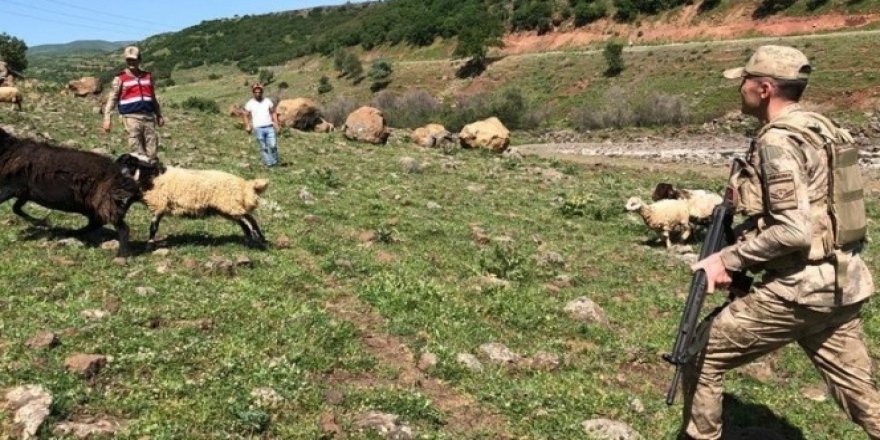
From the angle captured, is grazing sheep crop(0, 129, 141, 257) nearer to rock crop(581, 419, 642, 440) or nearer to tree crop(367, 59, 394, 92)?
rock crop(581, 419, 642, 440)

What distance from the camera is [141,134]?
11938mm

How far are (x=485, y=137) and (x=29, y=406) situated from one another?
925 inches

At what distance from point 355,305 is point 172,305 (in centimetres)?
195

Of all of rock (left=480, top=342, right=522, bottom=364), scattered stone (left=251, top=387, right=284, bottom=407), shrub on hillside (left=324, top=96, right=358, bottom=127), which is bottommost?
shrub on hillside (left=324, top=96, right=358, bottom=127)

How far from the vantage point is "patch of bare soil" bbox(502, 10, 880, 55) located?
214ft

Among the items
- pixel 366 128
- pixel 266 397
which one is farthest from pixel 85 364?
pixel 366 128

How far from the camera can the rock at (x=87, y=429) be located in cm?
472

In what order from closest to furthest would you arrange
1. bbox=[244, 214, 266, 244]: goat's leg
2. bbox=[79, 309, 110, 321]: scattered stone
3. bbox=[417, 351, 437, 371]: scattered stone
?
1. bbox=[417, 351, 437, 371]: scattered stone
2. bbox=[79, 309, 110, 321]: scattered stone
3. bbox=[244, 214, 266, 244]: goat's leg

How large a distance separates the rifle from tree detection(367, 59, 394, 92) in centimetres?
8069

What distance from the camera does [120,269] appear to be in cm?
832

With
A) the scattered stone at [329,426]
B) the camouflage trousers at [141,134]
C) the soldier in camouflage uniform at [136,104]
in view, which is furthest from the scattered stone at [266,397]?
the camouflage trousers at [141,134]

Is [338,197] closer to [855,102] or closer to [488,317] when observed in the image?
[488,317]

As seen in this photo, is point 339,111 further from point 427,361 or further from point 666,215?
point 427,361

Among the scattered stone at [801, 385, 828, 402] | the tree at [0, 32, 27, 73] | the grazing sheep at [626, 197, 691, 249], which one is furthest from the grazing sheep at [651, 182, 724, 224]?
the tree at [0, 32, 27, 73]
